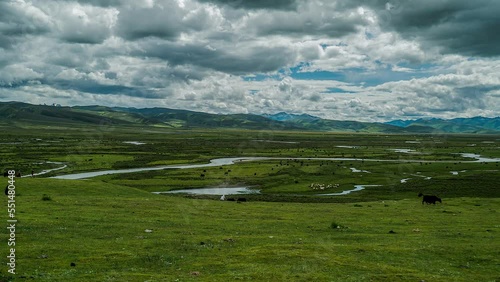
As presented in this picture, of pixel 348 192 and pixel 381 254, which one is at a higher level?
pixel 381 254

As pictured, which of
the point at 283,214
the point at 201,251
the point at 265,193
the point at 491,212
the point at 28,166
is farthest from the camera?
the point at 28,166

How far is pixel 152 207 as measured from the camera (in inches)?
1713

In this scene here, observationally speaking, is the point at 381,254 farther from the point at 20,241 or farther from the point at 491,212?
the point at 491,212

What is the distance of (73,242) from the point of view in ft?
81.3

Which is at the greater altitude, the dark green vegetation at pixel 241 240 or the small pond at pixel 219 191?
the dark green vegetation at pixel 241 240

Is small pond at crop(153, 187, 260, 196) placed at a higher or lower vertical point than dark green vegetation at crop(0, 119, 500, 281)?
lower

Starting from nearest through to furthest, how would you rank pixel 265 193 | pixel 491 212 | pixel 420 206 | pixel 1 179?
pixel 491 212
pixel 420 206
pixel 1 179
pixel 265 193

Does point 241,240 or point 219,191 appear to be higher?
point 241,240

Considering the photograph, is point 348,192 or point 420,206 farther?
point 348,192

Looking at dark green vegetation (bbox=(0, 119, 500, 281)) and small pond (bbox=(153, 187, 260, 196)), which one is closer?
dark green vegetation (bbox=(0, 119, 500, 281))

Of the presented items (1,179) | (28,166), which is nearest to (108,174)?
(28,166)

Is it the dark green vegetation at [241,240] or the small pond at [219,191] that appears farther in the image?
the small pond at [219,191]

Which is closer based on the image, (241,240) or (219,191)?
(241,240)

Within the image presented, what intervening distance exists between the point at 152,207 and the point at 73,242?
738 inches
